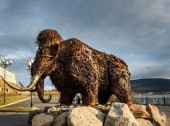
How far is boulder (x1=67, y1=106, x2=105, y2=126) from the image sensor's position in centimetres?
952

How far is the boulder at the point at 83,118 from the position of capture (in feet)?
31.2

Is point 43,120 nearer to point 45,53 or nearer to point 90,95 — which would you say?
point 90,95

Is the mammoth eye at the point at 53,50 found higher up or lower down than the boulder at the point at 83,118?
higher up

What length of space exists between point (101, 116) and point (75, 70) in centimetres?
158

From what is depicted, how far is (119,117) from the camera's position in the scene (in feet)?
31.2

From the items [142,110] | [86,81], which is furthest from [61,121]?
[142,110]

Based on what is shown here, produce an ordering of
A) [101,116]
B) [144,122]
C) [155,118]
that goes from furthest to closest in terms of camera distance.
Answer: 1. [155,118]
2. [144,122]
3. [101,116]

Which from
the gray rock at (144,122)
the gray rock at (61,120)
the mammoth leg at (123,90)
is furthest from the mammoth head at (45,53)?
the gray rock at (144,122)

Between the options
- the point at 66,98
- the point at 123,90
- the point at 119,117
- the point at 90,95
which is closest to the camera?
the point at 119,117

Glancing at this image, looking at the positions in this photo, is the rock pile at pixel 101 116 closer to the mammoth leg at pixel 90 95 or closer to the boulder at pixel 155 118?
the boulder at pixel 155 118

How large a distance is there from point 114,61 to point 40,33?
7.56 ft

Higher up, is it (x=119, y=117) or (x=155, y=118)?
(x=119, y=117)

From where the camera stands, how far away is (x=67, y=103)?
11852 mm

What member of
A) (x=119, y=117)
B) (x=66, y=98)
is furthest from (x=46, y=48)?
(x=119, y=117)
